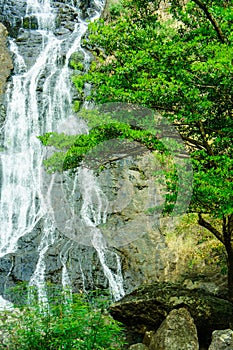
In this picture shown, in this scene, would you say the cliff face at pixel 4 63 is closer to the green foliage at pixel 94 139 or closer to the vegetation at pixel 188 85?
the green foliage at pixel 94 139

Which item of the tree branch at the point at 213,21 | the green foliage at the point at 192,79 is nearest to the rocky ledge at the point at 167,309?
the green foliage at the point at 192,79

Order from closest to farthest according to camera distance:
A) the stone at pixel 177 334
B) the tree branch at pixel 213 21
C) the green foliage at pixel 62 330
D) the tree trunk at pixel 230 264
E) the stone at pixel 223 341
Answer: the green foliage at pixel 62 330
the stone at pixel 223 341
the stone at pixel 177 334
the tree branch at pixel 213 21
the tree trunk at pixel 230 264

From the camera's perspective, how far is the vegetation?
7527mm

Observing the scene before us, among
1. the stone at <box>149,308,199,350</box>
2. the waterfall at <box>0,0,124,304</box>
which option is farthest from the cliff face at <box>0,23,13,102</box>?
the stone at <box>149,308,199,350</box>

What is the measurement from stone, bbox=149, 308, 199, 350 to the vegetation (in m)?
1.40

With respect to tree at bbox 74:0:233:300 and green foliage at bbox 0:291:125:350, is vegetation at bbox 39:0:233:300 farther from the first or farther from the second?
green foliage at bbox 0:291:125:350

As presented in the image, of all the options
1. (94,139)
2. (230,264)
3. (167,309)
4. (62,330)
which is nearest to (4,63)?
(94,139)

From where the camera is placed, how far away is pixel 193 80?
27.1 ft

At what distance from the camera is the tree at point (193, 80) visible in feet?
24.6

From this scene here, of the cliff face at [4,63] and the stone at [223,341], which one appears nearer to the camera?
the stone at [223,341]

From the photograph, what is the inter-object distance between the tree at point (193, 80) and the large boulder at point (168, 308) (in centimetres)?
50

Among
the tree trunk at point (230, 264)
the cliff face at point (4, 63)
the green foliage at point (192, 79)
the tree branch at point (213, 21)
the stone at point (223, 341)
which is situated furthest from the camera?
the cliff face at point (4, 63)

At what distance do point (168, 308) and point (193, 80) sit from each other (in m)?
4.47

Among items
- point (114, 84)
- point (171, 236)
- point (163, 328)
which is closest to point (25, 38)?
point (171, 236)
